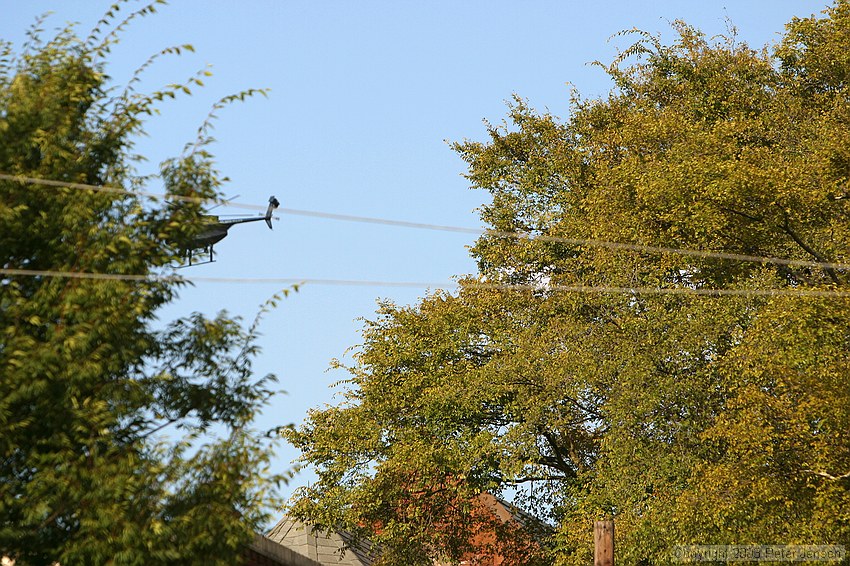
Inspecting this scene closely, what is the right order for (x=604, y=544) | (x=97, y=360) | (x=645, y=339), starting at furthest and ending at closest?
(x=645, y=339) < (x=604, y=544) < (x=97, y=360)

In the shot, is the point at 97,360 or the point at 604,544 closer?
the point at 97,360

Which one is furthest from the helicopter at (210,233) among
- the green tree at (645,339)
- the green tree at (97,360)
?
the green tree at (645,339)

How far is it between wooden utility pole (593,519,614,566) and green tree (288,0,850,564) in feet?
12.9

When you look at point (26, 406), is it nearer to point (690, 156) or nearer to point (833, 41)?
point (690, 156)

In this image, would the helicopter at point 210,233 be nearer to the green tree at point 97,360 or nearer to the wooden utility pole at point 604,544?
the green tree at point 97,360

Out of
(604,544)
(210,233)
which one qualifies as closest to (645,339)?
(604,544)

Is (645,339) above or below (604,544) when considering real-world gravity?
above

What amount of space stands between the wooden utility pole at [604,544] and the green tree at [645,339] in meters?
3.93

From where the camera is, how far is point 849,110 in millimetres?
30109

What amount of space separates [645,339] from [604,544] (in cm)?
844

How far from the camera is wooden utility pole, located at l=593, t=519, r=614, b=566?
19.4 m

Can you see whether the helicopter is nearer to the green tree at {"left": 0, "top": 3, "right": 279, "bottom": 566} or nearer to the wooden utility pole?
the green tree at {"left": 0, "top": 3, "right": 279, "bottom": 566}

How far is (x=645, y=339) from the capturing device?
27047 millimetres

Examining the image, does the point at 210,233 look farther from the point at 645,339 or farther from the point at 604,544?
the point at 645,339
